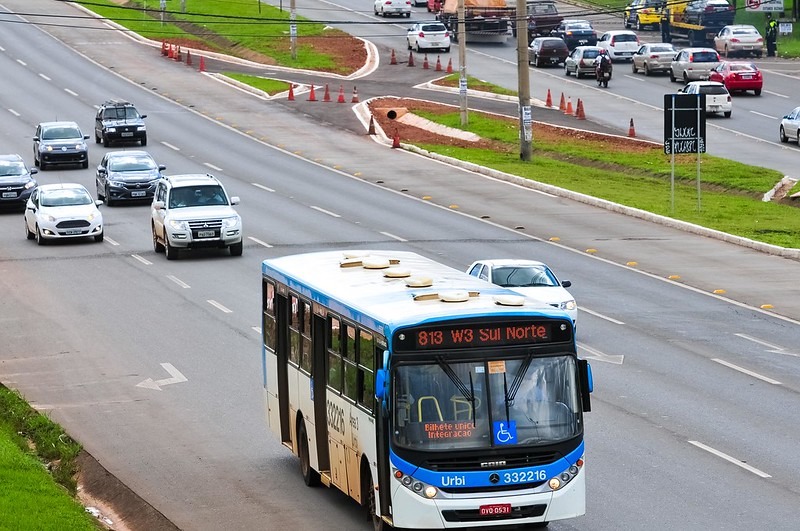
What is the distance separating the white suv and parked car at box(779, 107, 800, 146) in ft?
84.1

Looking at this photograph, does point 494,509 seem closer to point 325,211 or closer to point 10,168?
point 325,211

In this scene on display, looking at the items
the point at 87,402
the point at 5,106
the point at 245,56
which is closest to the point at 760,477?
the point at 87,402

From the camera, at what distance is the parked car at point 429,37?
83.4m

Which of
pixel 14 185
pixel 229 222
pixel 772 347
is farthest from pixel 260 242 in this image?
pixel 772 347

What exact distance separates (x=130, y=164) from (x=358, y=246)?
12133 millimetres

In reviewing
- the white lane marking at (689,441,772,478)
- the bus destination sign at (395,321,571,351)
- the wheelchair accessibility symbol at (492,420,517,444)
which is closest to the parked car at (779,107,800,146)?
the white lane marking at (689,441,772,478)

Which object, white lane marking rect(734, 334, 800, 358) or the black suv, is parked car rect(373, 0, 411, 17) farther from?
white lane marking rect(734, 334, 800, 358)

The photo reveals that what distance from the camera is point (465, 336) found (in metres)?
13.5

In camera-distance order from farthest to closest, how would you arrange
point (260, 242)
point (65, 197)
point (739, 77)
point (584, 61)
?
point (584, 61) → point (739, 77) → point (65, 197) → point (260, 242)

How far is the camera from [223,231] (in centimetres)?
3488

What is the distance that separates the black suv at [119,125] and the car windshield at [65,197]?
17.9 m

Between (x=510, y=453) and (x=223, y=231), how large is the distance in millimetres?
22184

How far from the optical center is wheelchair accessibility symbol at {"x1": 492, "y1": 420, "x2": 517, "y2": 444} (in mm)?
13430

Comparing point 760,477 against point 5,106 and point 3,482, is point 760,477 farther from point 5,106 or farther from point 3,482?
point 5,106
